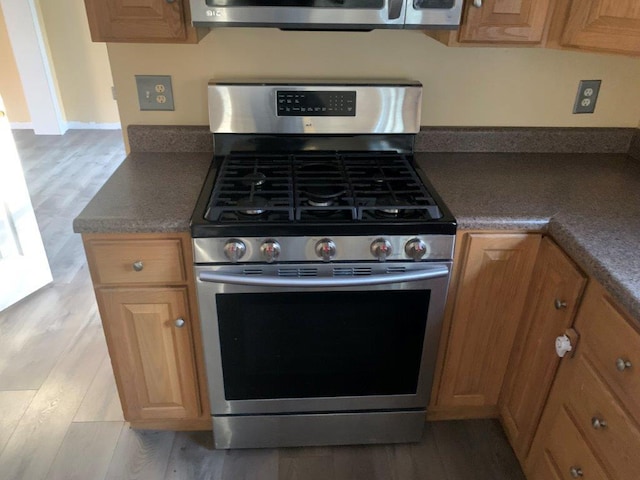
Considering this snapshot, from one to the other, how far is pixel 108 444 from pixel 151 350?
463mm

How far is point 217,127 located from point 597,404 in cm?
136

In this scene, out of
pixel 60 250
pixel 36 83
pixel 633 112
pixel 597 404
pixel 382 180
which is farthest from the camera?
pixel 36 83

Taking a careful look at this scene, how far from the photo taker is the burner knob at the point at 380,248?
53.6 inches

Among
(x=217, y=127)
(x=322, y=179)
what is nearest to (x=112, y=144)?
(x=217, y=127)

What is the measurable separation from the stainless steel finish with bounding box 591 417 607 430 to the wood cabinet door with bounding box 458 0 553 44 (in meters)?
1.04

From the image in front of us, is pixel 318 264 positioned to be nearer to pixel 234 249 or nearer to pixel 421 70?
pixel 234 249

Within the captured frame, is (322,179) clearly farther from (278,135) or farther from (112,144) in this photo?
(112,144)

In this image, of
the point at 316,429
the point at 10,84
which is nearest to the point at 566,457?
the point at 316,429

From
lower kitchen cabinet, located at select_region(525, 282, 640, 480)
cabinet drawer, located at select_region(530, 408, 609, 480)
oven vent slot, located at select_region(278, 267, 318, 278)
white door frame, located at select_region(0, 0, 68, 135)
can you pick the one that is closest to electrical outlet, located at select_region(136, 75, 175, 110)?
oven vent slot, located at select_region(278, 267, 318, 278)

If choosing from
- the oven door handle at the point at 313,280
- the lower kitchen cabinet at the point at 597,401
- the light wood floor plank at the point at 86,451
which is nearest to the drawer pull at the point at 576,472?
the lower kitchen cabinet at the point at 597,401

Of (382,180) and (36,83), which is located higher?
(382,180)

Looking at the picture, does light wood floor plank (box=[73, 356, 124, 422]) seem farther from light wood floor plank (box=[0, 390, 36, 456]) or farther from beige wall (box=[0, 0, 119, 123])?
beige wall (box=[0, 0, 119, 123])

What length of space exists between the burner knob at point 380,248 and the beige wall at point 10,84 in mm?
4696

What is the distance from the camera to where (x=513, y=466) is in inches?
67.4
